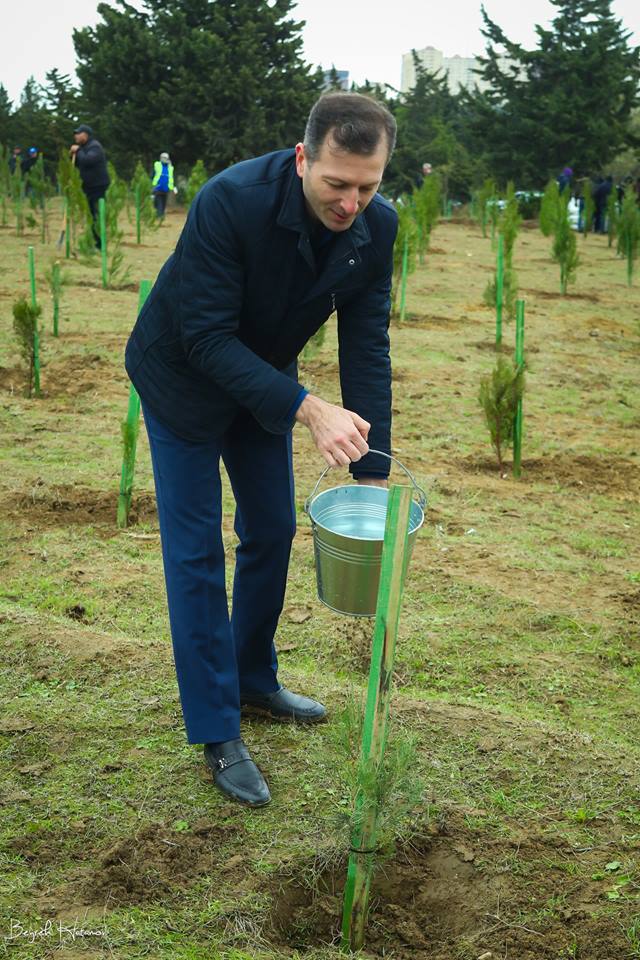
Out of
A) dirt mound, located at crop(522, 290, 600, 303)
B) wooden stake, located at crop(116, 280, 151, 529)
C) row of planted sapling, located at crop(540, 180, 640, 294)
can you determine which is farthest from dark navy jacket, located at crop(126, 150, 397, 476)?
dirt mound, located at crop(522, 290, 600, 303)

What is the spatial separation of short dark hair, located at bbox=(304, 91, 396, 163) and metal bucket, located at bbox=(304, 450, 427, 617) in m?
0.63

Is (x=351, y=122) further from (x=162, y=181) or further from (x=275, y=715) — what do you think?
(x=162, y=181)

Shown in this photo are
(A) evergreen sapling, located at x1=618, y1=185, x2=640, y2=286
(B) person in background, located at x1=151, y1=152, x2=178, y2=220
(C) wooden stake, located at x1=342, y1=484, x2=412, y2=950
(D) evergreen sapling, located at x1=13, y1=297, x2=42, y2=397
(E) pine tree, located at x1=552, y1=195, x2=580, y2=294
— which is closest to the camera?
(C) wooden stake, located at x1=342, y1=484, x2=412, y2=950

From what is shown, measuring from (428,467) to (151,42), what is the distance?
82.5 ft

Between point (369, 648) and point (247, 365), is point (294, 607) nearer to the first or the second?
point (369, 648)

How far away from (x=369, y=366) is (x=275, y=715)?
1027 mm

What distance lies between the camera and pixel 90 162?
11.5 metres

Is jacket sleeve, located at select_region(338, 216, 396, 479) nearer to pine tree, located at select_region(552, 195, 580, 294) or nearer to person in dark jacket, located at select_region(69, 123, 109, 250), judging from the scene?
pine tree, located at select_region(552, 195, 580, 294)

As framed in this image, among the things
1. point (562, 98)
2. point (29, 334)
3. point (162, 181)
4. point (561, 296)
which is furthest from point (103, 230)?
point (562, 98)

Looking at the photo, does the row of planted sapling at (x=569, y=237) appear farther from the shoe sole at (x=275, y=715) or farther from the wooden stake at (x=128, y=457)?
the shoe sole at (x=275, y=715)

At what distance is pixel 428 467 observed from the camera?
17.2 feet

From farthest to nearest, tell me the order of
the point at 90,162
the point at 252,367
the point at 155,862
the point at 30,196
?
the point at 30,196 → the point at 90,162 → the point at 155,862 → the point at 252,367

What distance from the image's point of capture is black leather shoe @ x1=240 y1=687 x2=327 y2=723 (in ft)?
8.99

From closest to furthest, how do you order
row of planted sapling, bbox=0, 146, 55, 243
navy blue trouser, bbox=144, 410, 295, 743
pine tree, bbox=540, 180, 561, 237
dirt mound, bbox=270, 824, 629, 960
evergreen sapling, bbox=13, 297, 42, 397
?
dirt mound, bbox=270, 824, 629, 960
navy blue trouser, bbox=144, 410, 295, 743
evergreen sapling, bbox=13, 297, 42, 397
row of planted sapling, bbox=0, 146, 55, 243
pine tree, bbox=540, 180, 561, 237
